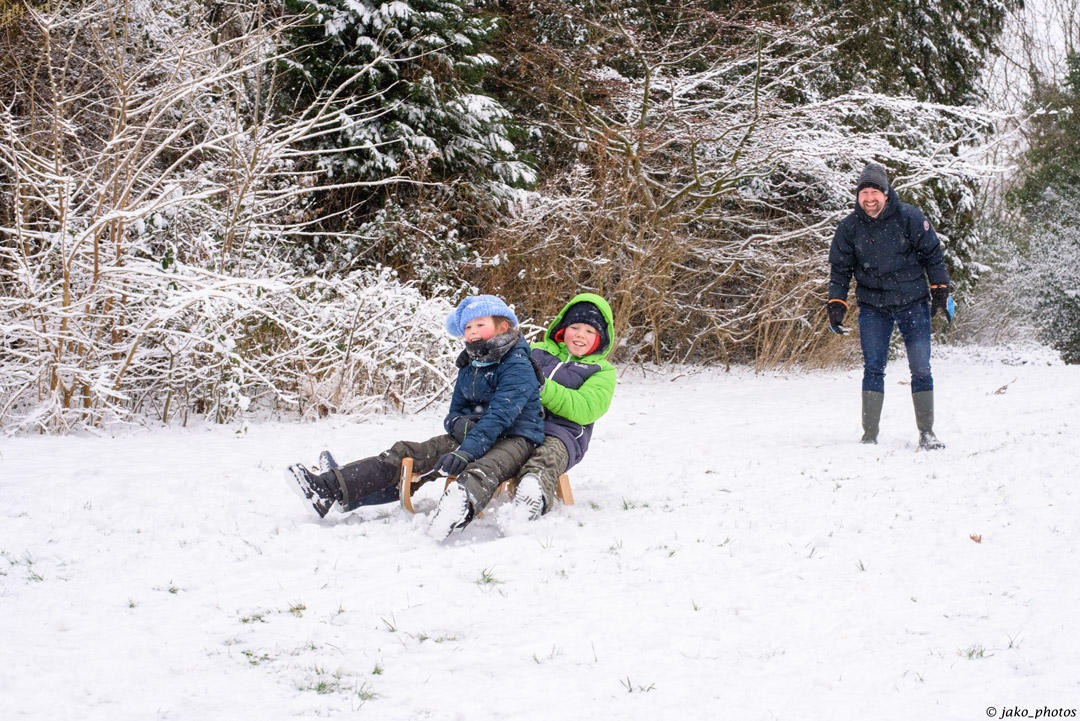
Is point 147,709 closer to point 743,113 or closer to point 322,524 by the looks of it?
point 322,524

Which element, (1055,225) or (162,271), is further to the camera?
(1055,225)

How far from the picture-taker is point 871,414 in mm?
5680

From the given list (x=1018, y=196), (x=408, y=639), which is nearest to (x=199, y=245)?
(x=408, y=639)

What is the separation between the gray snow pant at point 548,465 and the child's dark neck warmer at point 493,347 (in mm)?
489

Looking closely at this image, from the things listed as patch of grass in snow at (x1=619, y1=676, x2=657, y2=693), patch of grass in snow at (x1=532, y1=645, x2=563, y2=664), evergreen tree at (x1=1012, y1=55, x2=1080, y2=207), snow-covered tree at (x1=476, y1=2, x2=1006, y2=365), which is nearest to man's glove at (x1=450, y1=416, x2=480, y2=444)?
patch of grass in snow at (x1=532, y1=645, x2=563, y2=664)

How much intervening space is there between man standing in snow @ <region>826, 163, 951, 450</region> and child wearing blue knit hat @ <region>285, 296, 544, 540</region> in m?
2.73

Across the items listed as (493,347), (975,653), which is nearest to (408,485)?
(493,347)

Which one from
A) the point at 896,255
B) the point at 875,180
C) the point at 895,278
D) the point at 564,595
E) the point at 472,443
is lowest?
the point at 564,595

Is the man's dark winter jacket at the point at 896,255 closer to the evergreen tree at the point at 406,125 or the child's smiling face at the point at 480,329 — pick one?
the child's smiling face at the point at 480,329

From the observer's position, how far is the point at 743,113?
1156cm

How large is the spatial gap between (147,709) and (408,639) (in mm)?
736

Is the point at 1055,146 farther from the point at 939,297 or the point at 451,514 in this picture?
the point at 451,514

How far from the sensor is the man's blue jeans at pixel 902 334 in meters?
5.40

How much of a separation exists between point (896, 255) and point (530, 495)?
3.24 m
